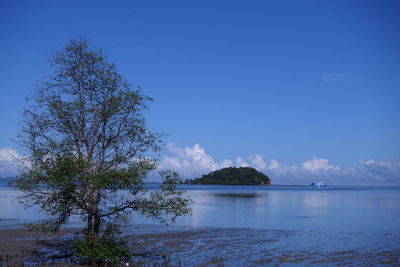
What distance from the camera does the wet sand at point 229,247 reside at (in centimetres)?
2755

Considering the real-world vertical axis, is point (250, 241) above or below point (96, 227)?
below

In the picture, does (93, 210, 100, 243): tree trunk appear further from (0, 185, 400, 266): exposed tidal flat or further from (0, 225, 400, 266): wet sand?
(0, 185, 400, 266): exposed tidal flat

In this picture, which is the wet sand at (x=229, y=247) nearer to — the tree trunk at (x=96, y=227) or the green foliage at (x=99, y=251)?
the green foliage at (x=99, y=251)

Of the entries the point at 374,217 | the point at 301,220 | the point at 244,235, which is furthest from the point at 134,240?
the point at 374,217

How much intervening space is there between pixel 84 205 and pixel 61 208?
1.09m

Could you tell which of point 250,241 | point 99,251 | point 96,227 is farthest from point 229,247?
point 99,251

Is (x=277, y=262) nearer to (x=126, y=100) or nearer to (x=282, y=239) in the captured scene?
(x=282, y=239)

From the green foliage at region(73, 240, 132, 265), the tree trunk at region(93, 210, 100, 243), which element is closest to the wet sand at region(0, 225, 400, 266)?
the green foliage at region(73, 240, 132, 265)

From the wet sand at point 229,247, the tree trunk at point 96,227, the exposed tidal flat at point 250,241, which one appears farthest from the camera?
the exposed tidal flat at point 250,241

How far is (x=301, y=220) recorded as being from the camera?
55.3m

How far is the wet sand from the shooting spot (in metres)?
27.5

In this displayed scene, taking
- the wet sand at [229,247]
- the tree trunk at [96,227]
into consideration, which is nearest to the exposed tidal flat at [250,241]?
the wet sand at [229,247]

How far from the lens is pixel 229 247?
108 feet

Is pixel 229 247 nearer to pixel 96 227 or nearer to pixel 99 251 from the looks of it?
pixel 96 227
